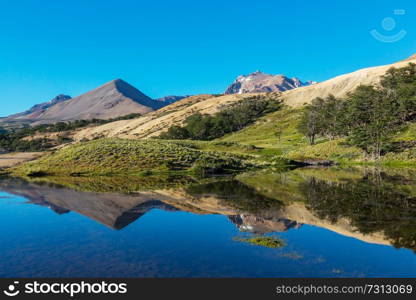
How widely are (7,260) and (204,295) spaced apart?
10.7m

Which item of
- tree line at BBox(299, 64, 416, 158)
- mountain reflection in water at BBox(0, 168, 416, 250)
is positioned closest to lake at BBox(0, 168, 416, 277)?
mountain reflection in water at BBox(0, 168, 416, 250)

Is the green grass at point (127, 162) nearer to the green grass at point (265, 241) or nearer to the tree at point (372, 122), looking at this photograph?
the tree at point (372, 122)

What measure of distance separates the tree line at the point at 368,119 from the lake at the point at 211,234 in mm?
50599

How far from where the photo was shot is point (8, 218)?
85.6 ft

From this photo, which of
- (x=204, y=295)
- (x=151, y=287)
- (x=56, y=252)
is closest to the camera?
(x=204, y=295)

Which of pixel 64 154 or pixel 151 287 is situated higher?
pixel 64 154

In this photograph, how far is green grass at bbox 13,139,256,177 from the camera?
211 feet

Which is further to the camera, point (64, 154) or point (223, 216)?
point (64, 154)

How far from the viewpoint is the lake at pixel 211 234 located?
14.7 meters

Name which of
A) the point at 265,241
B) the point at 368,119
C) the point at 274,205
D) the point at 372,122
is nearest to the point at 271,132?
the point at 368,119

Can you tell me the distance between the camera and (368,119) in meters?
104

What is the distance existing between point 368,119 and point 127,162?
259 feet

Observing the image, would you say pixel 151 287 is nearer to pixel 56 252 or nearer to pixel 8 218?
pixel 56 252

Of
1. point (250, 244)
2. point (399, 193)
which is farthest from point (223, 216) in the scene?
point (399, 193)
